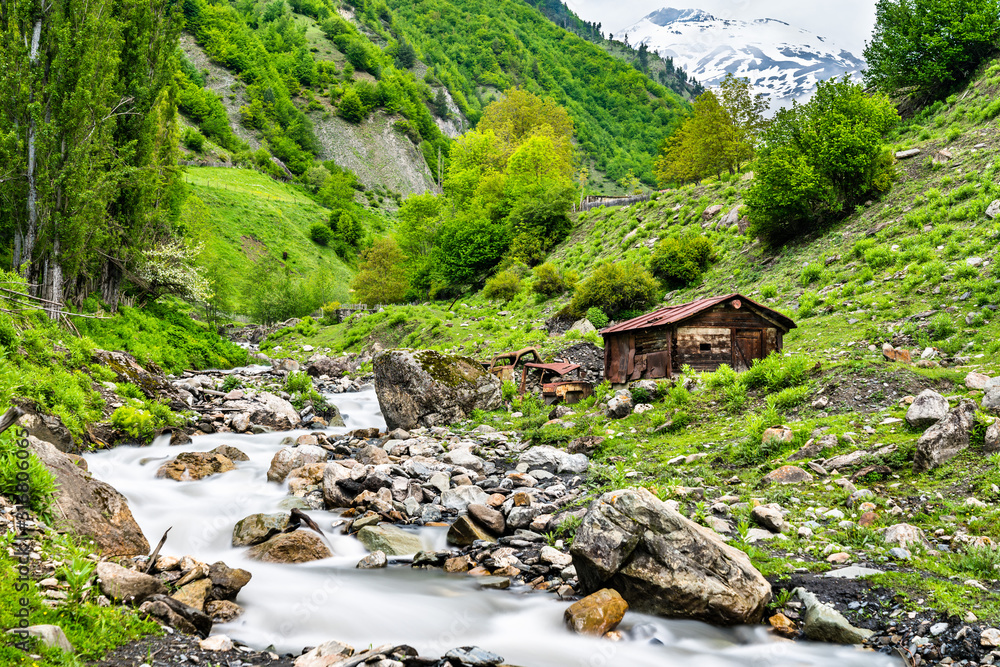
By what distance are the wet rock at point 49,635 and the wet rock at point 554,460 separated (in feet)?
32.2

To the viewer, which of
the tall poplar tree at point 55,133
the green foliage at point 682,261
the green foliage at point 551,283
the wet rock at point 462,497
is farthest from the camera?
the green foliage at point 551,283

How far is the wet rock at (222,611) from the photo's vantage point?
6.97m

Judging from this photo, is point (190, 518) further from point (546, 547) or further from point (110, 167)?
point (110, 167)

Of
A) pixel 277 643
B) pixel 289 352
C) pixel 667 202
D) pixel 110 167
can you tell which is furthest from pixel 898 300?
pixel 289 352

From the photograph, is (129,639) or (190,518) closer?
(129,639)

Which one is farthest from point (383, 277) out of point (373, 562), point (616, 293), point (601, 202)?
point (373, 562)

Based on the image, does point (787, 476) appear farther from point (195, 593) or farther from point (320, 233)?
point (320, 233)

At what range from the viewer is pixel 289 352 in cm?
4353

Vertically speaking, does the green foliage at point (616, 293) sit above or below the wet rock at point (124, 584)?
above

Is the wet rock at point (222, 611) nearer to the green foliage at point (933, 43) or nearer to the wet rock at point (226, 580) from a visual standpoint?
the wet rock at point (226, 580)

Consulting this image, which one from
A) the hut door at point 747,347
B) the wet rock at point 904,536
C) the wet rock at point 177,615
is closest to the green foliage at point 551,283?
the hut door at point 747,347

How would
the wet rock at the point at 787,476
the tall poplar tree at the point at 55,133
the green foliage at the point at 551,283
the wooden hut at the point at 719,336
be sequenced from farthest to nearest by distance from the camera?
the green foliage at the point at 551,283 < the wooden hut at the point at 719,336 < the tall poplar tree at the point at 55,133 < the wet rock at the point at 787,476

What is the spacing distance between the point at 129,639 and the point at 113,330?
63.4 feet
